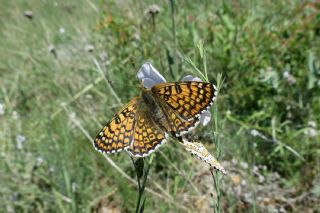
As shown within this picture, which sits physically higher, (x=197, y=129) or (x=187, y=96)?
(x=187, y=96)

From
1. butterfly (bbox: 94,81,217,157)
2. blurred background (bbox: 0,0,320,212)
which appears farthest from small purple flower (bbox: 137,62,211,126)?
blurred background (bbox: 0,0,320,212)

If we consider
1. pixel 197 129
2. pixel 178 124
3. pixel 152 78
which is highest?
pixel 152 78

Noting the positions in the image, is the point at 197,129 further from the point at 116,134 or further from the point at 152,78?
the point at 116,134

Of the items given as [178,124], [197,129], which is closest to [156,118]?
[178,124]

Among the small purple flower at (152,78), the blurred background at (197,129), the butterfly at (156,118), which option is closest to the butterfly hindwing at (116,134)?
the butterfly at (156,118)

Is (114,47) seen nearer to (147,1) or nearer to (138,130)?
(147,1)

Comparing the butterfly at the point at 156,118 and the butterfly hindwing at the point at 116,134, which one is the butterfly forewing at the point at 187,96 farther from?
the butterfly hindwing at the point at 116,134
